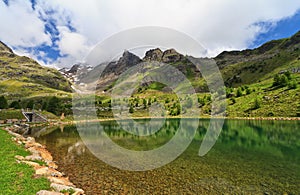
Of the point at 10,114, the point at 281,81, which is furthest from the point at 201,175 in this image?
the point at 281,81

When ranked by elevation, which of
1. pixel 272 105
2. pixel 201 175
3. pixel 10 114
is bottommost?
pixel 201 175

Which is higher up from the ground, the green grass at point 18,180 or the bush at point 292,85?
the bush at point 292,85

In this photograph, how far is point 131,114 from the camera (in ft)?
623

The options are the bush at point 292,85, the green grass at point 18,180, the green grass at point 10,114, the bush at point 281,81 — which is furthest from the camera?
the bush at point 281,81

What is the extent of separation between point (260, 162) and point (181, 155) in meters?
11.3

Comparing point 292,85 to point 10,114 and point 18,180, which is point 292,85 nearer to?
point 18,180

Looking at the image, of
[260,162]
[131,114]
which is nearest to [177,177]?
[260,162]

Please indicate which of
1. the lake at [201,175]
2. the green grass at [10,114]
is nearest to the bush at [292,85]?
the lake at [201,175]

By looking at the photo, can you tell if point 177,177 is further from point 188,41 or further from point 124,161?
point 188,41

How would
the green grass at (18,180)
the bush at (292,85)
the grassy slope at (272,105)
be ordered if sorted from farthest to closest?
1. the bush at (292,85)
2. the grassy slope at (272,105)
3. the green grass at (18,180)

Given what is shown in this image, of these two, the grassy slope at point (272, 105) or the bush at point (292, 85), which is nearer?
the grassy slope at point (272, 105)

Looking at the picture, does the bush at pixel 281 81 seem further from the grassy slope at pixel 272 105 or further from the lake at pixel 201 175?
the lake at pixel 201 175

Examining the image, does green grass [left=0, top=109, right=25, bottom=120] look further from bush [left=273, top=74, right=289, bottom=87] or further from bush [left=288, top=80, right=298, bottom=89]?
bush [left=273, top=74, right=289, bottom=87]

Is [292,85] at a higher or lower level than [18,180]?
higher
